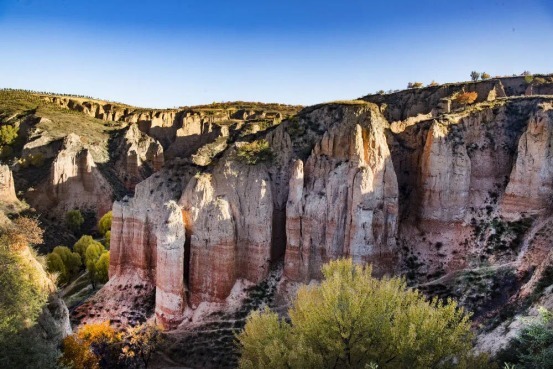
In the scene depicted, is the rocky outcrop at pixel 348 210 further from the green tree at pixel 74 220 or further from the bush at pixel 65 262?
the green tree at pixel 74 220

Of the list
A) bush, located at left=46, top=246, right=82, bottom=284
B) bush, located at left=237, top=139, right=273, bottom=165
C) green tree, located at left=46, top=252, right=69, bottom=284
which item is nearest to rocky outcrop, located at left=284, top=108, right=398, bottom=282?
bush, located at left=237, top=139, right=273, bottom=165

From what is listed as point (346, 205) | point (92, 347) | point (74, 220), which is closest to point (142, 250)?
point (92, 347)

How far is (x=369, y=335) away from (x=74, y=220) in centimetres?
5497

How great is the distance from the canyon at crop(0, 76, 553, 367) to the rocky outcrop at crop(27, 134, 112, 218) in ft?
122

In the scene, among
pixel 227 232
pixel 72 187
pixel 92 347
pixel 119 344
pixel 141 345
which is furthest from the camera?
pixel 72 187

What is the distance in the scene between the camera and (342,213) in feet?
86.7

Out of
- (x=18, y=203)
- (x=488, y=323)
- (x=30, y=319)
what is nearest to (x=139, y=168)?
(x=18, y=203)

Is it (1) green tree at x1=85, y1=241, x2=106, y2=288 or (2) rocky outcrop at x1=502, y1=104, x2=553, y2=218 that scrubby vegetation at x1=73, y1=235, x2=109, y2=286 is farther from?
(2) rocky outcrop at x1=502, y1=104, x2=553, y2=218

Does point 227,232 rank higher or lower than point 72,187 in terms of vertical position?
higher

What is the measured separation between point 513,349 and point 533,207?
43.8 ft

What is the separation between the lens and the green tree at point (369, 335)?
1391 centimetres

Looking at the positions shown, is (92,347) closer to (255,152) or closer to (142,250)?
(142,250)

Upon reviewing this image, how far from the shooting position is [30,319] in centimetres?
1850

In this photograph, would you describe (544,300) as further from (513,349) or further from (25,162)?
(25,162)
